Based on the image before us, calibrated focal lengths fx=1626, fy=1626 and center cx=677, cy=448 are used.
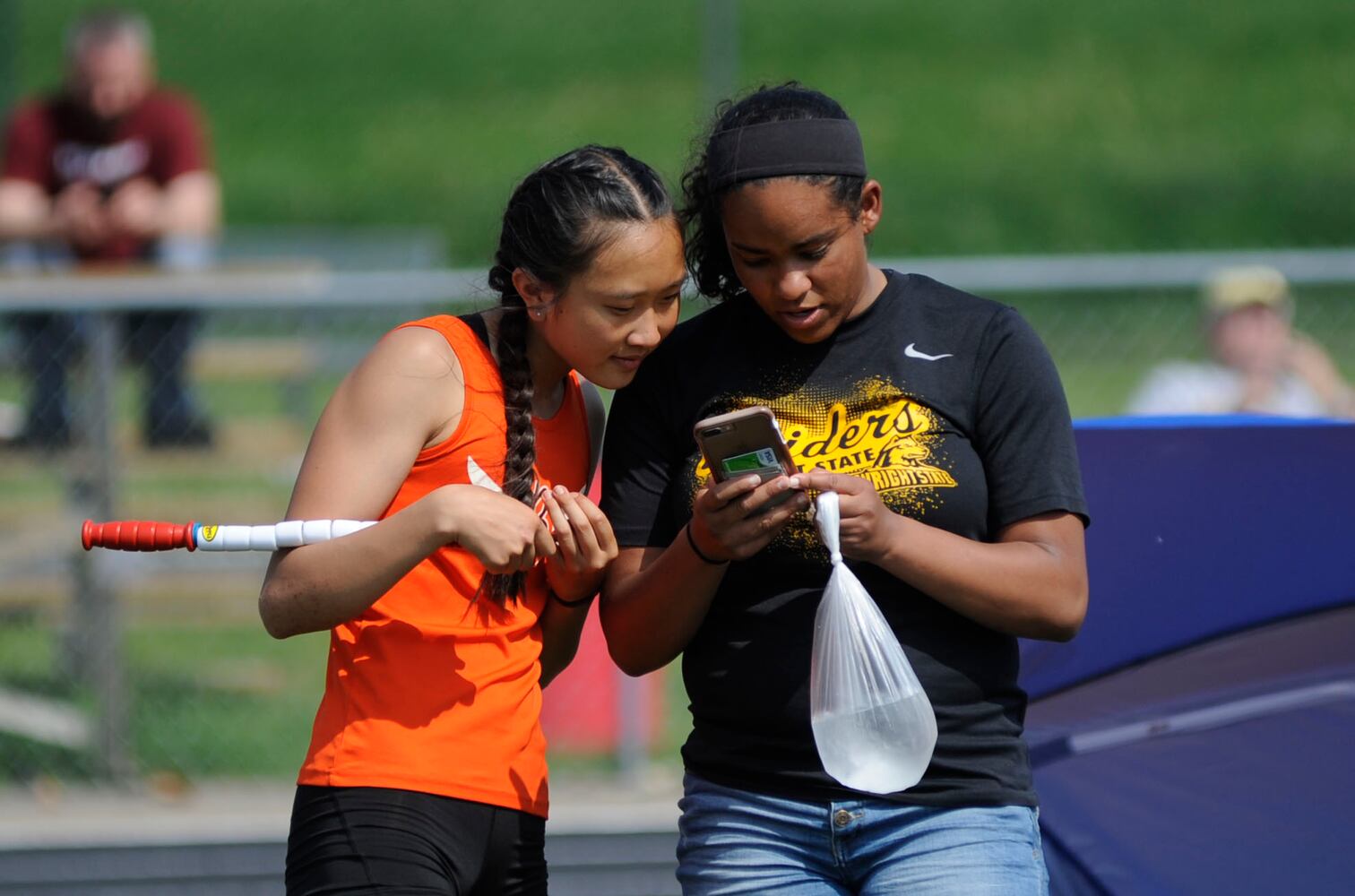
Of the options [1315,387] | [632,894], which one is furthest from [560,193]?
[1315,387]

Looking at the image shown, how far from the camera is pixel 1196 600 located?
2.92 metres

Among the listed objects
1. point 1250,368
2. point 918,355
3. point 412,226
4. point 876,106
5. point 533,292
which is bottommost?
point 918,355

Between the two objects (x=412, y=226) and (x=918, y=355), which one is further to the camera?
(x=412, y=226)

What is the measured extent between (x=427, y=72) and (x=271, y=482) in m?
9.58

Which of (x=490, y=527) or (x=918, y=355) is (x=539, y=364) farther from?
(x=918, y=355)

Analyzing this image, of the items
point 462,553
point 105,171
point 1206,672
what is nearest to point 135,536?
point 462,553

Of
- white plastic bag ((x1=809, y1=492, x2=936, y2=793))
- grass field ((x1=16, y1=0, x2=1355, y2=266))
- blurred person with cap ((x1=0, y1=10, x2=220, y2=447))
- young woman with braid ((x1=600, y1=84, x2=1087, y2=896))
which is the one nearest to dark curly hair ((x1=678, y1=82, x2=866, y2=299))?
young woman with braid ((x1=600, y1=84, x2=1087, y2=896))

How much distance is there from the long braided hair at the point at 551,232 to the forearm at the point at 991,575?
1.91ft

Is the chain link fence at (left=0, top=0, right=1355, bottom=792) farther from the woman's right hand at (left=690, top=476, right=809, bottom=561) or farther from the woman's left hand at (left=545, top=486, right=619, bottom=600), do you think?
the woman's right hand at (left=690, top=476, right=809, bottom=561)

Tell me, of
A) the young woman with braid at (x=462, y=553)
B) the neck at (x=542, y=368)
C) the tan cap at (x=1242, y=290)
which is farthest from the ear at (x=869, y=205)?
the tan cap at (x=1242, y=290)

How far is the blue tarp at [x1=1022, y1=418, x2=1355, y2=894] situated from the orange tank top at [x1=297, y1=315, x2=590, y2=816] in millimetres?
1054

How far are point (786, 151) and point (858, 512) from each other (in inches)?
21.5

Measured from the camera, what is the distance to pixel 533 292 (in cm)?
252

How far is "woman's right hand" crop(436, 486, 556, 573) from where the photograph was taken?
7.37ft
